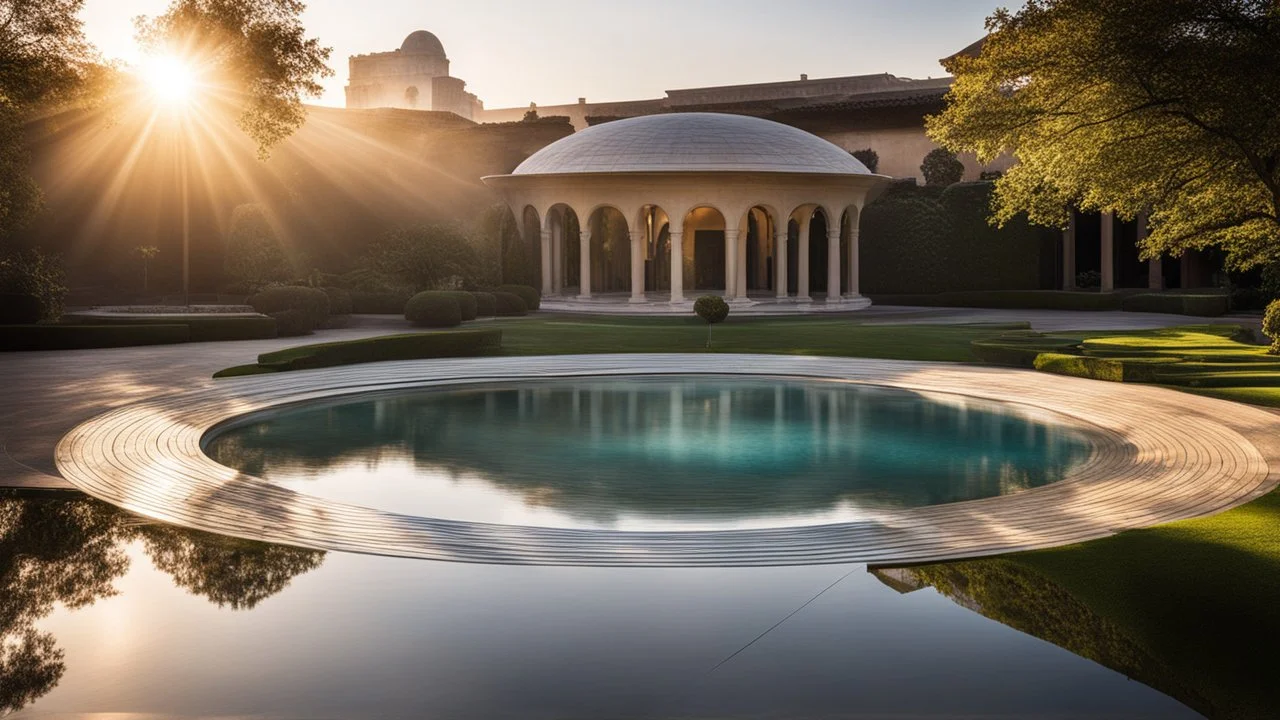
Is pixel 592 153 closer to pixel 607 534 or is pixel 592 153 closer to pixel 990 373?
pixel 990 373

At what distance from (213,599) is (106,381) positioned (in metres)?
14.0

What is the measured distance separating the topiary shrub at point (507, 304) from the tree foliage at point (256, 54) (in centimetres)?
1100

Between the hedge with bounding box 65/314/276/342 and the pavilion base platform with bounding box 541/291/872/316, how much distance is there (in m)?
13.0

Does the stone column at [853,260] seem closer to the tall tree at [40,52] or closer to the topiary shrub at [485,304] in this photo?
the topiary shrub at [485,304]

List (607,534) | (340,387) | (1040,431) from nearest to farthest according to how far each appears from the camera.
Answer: (607,534) < (1040,431) < (340,387)

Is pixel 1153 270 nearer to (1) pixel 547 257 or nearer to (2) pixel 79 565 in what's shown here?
(1) pixel 547 257

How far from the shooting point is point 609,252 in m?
52.6

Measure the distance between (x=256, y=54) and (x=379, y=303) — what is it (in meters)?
12.4

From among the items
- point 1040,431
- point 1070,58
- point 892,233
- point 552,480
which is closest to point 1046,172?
point 1070,58

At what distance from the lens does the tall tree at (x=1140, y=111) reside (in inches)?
720

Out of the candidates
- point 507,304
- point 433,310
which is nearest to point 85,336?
point 433,310

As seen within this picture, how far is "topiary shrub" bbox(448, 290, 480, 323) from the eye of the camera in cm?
3572

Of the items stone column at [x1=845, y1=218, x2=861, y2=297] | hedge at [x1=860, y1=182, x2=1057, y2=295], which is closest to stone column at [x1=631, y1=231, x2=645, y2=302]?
stone column at [x1=845, y1=218, x2=861, y2=297]

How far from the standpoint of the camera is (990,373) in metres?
23.0
